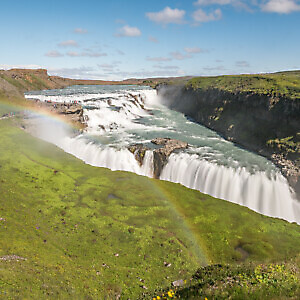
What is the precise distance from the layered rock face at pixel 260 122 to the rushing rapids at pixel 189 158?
2718mm

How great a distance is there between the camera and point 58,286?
49.7ft

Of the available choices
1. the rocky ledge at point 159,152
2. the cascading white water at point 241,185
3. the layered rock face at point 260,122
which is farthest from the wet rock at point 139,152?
the layered rock face at point 260,122

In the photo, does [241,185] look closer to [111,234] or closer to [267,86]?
[111,234]

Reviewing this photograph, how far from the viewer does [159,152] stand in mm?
44250

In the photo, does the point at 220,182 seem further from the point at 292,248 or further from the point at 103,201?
the point at 103,201

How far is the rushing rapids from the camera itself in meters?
35.9

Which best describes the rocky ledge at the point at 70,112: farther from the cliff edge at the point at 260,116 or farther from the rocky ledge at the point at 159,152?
the cliff edge at the point at 260,116

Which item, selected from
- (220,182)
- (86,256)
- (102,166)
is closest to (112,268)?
(86,256)

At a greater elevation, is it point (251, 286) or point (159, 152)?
point (159, 152)

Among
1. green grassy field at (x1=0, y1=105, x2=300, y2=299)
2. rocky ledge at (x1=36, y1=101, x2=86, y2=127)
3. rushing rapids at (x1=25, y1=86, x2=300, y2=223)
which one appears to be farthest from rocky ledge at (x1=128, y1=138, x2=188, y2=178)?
rocky ledge at (x1=36, y1=101, x2=86, y2=127)

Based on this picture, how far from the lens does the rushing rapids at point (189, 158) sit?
35875 millimetres

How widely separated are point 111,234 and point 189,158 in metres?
22.7

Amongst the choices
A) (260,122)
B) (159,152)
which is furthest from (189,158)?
(260,122)

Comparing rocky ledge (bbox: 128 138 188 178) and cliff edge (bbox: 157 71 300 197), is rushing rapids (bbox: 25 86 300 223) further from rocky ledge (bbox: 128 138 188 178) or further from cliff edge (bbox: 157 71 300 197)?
cliff edge (bbox: 157 71 300 197)
